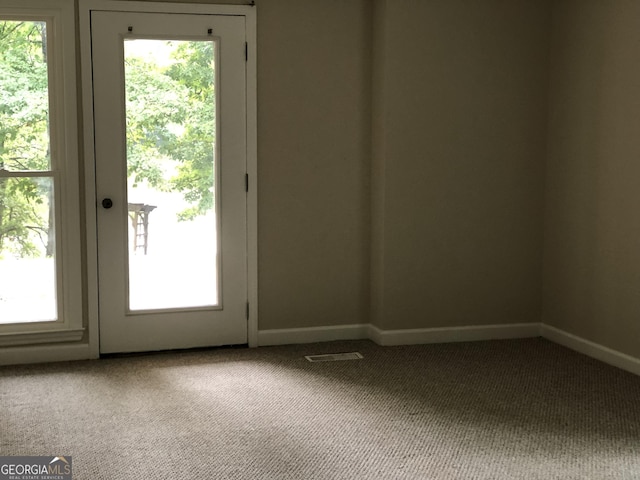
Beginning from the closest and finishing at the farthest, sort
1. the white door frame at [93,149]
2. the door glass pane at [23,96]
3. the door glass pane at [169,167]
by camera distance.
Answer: the door glass pane at [23,96] < the white door frame at [93,149] < the door glass pane at [169,167]

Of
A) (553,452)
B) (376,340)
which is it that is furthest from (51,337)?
(553,452)

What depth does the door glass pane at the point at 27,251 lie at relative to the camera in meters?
4.32

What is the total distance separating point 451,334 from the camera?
4.95 meters

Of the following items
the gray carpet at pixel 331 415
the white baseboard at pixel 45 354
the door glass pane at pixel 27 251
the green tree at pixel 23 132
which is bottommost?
the gray carpet at pixel 331 415

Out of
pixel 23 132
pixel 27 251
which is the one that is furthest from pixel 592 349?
pixel 23 132

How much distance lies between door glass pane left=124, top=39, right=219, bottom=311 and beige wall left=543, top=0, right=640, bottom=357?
2127 millimetres

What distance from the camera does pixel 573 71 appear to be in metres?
4.73

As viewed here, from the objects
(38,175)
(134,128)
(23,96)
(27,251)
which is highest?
(23,96)

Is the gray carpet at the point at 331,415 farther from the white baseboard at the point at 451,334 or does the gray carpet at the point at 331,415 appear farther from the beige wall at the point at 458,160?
the beige wall at the point at 458,160

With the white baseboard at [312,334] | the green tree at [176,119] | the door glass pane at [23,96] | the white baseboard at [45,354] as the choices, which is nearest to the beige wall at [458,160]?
the white baseboard at [312,334]

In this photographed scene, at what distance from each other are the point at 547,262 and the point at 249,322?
1936 millimetres

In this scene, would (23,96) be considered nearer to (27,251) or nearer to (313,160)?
(27,251)

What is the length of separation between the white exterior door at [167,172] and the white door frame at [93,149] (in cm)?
3
